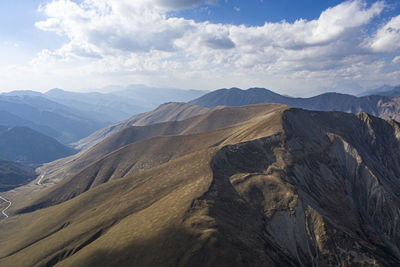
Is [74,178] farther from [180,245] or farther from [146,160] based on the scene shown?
[180,245]

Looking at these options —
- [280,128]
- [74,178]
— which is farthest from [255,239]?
[74,178]

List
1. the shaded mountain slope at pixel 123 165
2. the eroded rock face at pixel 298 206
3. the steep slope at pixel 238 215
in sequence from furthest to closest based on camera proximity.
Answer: the shaded mountain slope at pixel 123 165, the eroded rock face at pixel 298 206, the steep slope at pixel 238 215

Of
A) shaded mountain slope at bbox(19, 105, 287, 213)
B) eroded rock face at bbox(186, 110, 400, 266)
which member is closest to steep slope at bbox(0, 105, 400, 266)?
eroded rock face at bbox(186, 110, 400, 266)

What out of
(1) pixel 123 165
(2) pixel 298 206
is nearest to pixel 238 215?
(2) pixel 298 206

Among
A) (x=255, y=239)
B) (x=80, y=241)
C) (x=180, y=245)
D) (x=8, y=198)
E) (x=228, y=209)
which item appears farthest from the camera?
(x=8, y=198)

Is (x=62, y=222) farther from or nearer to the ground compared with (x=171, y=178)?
nearer to the ground

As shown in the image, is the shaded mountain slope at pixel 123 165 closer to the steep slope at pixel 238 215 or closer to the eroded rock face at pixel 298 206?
the steep slope at pixel 238 215

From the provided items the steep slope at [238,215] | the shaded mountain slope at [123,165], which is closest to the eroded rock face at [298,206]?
the steep slope at [238,215]
